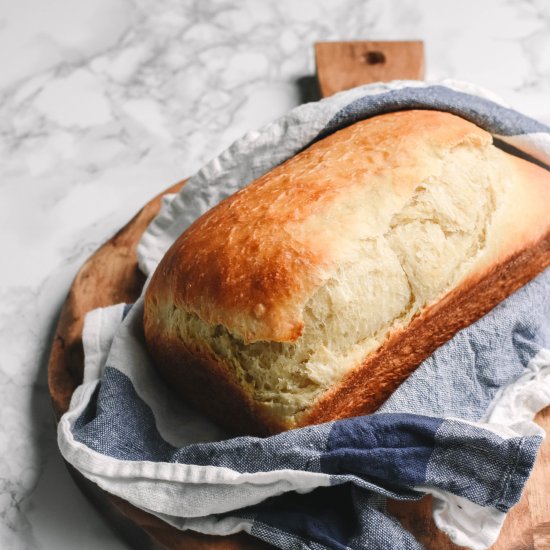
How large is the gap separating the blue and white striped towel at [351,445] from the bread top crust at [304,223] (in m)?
0.12

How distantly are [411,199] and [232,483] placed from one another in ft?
1.65

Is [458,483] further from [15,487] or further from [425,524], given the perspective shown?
[15,487]

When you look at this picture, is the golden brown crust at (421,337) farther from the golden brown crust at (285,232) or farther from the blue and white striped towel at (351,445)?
the golden brown crust at (285,232)

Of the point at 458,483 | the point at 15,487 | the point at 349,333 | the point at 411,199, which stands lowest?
the point at 15,487

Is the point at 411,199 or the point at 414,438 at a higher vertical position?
the point at 411,199

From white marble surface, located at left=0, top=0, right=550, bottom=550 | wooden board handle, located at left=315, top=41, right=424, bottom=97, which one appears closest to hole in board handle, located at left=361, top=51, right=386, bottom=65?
wooden board handle, located at left=315, top=41, right=424, bottom=97

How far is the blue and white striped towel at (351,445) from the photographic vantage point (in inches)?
50.1

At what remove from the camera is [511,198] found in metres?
1.54

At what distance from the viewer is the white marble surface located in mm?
2002

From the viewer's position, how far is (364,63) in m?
2.13

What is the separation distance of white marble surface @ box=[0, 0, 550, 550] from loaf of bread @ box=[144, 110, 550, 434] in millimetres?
514

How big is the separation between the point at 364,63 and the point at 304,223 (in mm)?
894

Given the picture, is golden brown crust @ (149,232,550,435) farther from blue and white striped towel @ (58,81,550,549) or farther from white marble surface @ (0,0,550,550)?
white marble surface @ (0,0,550,550)

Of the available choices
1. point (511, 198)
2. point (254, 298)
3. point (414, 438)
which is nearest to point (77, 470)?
point (254, 298)
